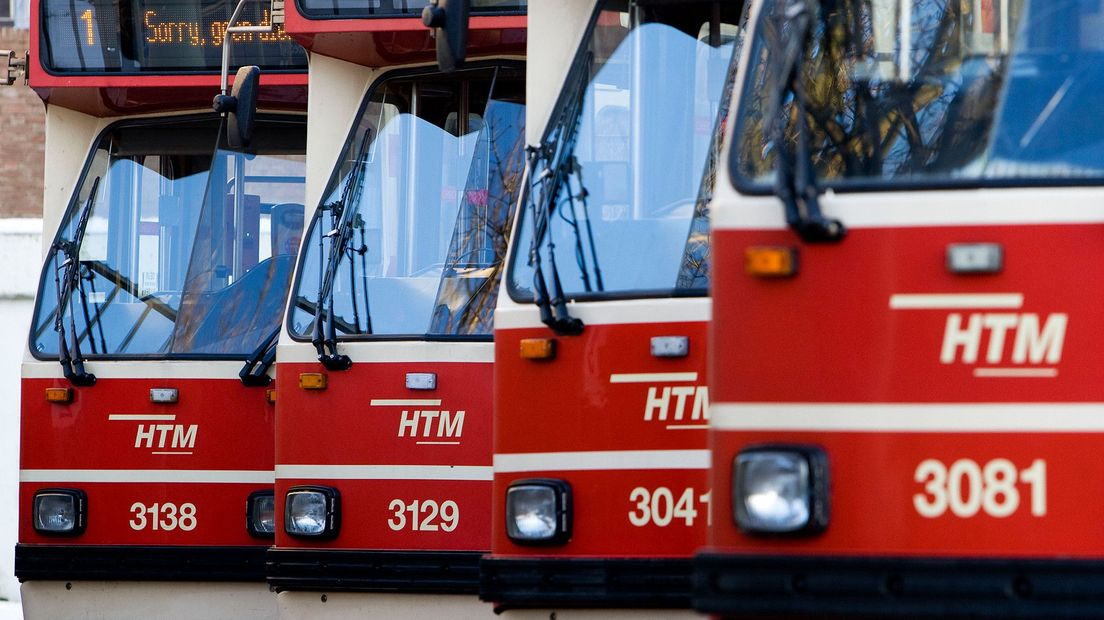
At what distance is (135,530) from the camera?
8703 millimetres

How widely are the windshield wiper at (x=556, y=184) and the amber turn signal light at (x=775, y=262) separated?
1754 mm

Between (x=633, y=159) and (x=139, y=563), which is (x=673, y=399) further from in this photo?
(x=139, y=563)

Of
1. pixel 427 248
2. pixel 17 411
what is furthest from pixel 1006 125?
pixel 17 411

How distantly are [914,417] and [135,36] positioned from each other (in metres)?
5.54

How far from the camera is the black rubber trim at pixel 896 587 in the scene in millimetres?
3908

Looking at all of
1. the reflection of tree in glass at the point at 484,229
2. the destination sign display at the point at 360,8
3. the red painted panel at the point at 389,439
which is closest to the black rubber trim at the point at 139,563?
the red painted panel at the point at 389,439

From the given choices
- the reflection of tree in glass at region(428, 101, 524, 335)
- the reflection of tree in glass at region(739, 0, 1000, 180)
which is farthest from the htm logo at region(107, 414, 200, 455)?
the reflection of tree in glass at region(739, 0, 1000, 180)

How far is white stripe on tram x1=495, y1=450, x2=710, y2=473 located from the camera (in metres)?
5.77

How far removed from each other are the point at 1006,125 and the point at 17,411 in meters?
12.6

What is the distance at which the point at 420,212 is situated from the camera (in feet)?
25.0

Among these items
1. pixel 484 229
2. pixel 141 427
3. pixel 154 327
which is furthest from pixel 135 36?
pixel 484 229

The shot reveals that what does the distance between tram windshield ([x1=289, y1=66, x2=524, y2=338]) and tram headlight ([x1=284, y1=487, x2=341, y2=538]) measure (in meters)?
0.61

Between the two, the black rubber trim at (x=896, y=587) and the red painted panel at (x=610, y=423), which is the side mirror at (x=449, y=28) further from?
the black rubber trim at (x=896, y=587)

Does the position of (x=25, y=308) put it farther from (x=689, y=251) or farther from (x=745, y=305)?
(x=745, y=305)
